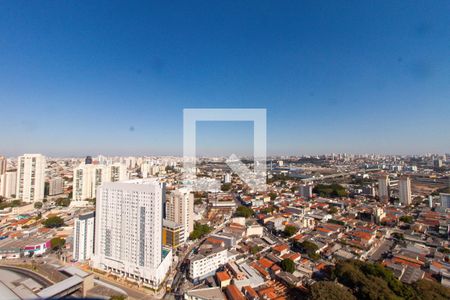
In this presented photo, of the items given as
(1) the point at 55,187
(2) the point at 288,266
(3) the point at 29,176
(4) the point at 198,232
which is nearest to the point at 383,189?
(2) the point at 288,266

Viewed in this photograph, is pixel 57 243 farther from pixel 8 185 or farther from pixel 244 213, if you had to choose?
pixel 8 185

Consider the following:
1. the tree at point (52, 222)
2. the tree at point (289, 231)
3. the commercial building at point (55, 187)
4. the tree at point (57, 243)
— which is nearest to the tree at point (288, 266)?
the tree at point (289, 231)

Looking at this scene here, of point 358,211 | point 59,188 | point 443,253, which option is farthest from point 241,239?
point 59,188

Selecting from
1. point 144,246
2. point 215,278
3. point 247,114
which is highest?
point 247,114

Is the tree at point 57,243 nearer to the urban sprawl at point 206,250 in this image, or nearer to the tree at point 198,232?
the urban sprawl at point 206,250

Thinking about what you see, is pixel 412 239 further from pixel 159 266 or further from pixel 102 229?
pixel 102 229

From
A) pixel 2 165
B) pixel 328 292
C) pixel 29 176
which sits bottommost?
pixel 328 292
